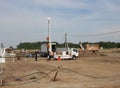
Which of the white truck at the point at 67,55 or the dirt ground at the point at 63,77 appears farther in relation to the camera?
the white truck at the point at 67,55

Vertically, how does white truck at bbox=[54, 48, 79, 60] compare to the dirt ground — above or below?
above

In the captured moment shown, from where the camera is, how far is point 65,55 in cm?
5022

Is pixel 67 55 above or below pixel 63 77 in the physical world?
above

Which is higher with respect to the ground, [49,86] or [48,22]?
[48,22]

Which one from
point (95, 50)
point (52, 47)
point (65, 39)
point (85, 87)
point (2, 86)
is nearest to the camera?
point (85, 87)

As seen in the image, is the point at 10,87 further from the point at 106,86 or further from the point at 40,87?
the point at 106,86

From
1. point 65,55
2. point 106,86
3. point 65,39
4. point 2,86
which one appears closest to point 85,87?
point 106,86

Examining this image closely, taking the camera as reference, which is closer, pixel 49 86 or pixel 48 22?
pixel 49 86

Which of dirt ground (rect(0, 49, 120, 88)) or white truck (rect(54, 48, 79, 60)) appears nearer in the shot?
dirt ground (rect(0, 49, 120, 88))

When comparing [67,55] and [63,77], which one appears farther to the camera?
[67,55]

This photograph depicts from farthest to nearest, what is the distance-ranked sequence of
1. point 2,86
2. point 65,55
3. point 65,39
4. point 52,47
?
point 65,39, point 52,47, point 65,55, point 2,86

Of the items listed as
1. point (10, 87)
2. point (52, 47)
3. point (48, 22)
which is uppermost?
point (48, 22)

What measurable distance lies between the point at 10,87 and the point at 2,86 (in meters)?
0.61

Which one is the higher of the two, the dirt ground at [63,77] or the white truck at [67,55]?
the white truck at [67,55]
